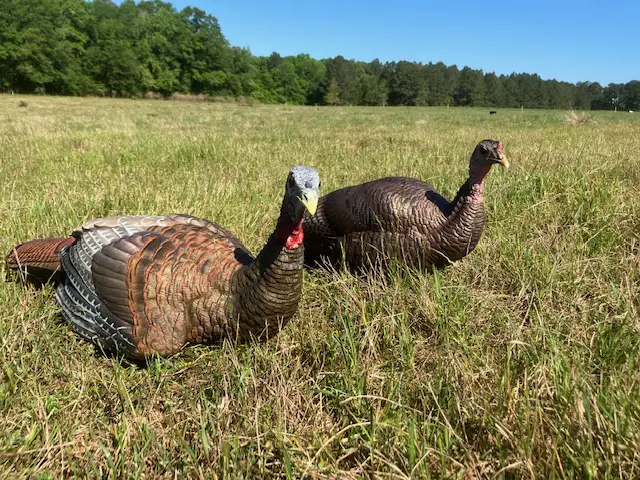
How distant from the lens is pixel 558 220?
12.8ft

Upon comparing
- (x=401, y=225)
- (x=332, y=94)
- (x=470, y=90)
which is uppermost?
(x=470, y=90)

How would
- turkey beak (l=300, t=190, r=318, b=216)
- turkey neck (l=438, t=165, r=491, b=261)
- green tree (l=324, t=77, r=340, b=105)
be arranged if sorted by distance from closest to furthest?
1. turkey beak (l=300, t=190, r=318, b=216)
2. turkey neck (l=438, t=165, r=491, b=261)
3. green tree (l=324, t=77, r=340, b=105)

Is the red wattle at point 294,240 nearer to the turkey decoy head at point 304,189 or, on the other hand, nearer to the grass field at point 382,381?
the turkey decoy head at point 304,189

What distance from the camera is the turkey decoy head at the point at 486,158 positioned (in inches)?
116

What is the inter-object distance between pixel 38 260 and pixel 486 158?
314 centimetres

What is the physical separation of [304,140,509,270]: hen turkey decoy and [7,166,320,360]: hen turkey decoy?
3.13 feet

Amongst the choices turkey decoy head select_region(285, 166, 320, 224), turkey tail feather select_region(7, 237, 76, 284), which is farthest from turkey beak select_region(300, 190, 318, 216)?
turkey tail feather select_region(7, 237, 76, 284)

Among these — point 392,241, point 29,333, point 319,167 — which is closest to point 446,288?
point 392,241

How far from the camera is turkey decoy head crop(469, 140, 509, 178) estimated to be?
2.94 meters

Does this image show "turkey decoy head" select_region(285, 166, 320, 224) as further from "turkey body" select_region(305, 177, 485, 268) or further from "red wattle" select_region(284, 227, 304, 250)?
"turkey body" select_region(305, 177, 485, 268)

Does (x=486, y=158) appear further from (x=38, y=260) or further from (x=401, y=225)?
(x=38, y=260)

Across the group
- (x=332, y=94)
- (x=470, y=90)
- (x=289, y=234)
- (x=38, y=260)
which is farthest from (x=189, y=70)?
(x=289, y=234)

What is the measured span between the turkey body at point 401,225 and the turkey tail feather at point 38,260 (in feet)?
6.18

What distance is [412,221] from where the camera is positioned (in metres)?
2.96
